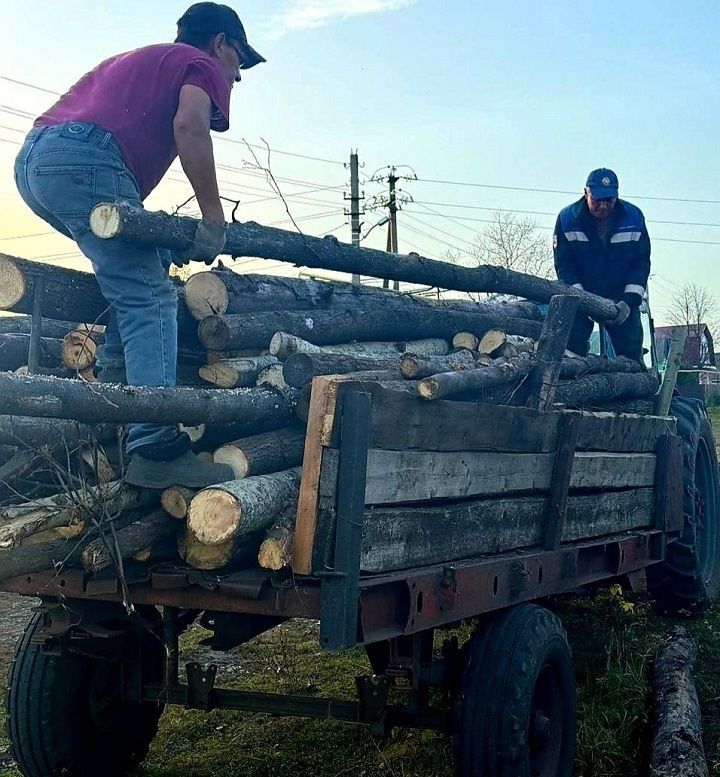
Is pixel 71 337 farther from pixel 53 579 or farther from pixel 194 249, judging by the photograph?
pixel 53 579

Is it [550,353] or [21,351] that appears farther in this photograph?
[550,353]

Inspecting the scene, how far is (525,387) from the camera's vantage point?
491 cm

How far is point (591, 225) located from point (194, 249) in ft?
14.3

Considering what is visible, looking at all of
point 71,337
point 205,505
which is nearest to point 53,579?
point 205,505

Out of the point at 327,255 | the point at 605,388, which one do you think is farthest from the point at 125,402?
the point at 605,388

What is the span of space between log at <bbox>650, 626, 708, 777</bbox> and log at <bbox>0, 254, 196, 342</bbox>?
2.83m

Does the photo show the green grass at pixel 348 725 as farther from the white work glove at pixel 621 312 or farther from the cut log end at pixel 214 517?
the white work glove at pixel 621 312

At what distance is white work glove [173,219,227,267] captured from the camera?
4.09 m

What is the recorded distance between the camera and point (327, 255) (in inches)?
190

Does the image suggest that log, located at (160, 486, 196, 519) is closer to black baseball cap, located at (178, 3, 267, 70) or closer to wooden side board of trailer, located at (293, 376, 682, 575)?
wooden side board of trailer, located at (293, 376, 682, 575)

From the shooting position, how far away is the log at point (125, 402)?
283cm

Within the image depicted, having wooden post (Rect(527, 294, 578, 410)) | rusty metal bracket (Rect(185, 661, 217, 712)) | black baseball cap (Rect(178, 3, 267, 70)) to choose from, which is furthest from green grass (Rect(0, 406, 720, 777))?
black baseball cap (Rect(178, 3, 267, 70))

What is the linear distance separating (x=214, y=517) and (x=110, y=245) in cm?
131

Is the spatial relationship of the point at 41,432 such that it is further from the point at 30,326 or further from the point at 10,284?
the point at 30,326
